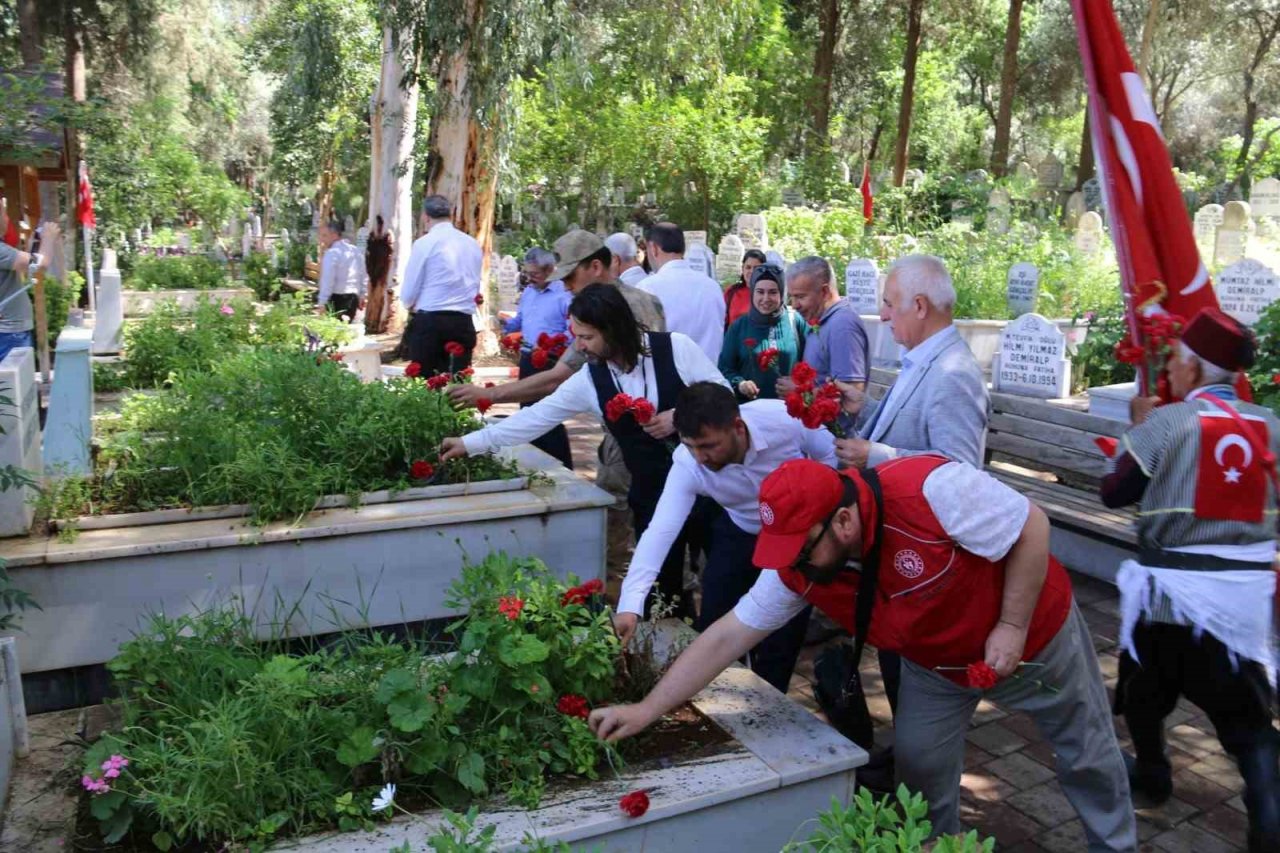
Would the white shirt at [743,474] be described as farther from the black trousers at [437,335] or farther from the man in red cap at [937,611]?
the black trousers at [437,335]

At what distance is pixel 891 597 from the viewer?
109 inches

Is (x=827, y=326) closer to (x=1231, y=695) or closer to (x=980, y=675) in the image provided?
(x=1231, y=695)

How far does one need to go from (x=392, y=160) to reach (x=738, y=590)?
1195 cm

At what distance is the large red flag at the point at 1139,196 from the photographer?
4422 millimetres

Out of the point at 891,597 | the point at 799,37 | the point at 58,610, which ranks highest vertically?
the point at 799,37

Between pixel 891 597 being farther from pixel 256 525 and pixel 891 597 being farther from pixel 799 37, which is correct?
pixel 799 37

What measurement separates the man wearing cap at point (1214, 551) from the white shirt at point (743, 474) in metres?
1.02

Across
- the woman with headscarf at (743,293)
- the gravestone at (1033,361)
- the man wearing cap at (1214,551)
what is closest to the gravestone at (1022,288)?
the gravestone at (1033,361)

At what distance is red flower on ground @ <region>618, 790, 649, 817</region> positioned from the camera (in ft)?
8.55

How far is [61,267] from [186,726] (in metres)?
13.8

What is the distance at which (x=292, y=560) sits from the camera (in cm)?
426

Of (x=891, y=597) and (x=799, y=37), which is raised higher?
(x=799, y=37)

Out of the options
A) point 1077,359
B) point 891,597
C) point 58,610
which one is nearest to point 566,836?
point 891,597

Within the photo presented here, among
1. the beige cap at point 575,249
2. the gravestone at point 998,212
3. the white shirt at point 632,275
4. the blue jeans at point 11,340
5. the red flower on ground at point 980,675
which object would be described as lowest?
the red flower on ground at point 980,675
